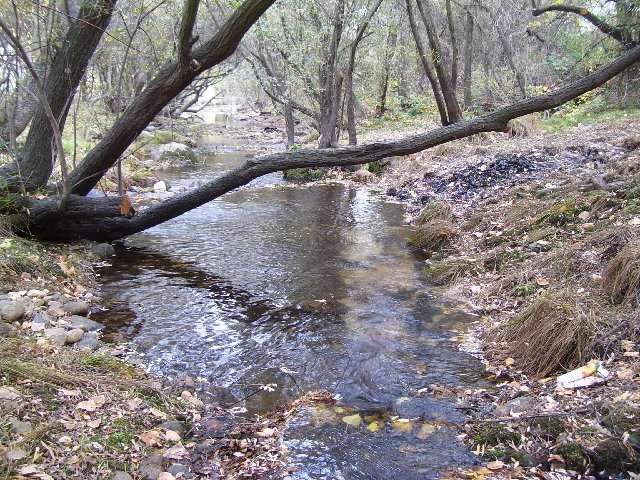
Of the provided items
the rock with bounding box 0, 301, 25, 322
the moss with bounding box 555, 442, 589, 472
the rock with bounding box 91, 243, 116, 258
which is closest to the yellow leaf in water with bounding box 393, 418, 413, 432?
the moss with bounding box 555, 442, 589, 472

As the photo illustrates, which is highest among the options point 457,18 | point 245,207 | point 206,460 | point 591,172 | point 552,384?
point 457,18

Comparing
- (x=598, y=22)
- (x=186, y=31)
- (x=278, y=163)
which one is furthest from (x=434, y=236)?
(x=598, y=22)

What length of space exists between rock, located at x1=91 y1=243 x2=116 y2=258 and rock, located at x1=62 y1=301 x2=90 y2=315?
2.26 metres

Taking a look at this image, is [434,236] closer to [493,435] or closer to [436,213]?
[436,213]

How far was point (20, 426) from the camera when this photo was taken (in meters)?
3.18

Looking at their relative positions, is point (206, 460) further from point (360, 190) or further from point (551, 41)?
point (551, 41)

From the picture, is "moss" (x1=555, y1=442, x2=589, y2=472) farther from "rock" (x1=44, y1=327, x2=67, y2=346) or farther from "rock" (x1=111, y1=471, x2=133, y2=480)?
"rock" (x1=44, y1=327, x2=67, y2=346)

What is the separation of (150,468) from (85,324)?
2.77 m

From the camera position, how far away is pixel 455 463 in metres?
3.53

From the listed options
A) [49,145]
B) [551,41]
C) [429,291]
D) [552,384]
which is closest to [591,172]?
[429,291]

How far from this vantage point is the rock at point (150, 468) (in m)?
3.24

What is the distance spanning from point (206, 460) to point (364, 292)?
3.77 metres

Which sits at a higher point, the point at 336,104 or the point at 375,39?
the point at 375,39

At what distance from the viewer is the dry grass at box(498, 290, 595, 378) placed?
444 centimetres
